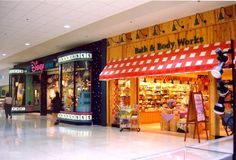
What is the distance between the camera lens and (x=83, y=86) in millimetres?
12367

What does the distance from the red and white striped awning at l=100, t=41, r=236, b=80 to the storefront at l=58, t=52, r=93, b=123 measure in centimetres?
125

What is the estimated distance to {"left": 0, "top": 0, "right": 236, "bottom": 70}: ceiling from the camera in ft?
25.0

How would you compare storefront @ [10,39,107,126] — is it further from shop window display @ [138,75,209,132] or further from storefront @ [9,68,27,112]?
storefront @ [9,68,27,112]

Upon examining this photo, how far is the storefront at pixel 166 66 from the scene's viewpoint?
7.95 metres

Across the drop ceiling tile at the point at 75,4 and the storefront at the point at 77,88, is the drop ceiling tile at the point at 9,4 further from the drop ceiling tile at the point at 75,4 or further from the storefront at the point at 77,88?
the storefront at the point at 77,88

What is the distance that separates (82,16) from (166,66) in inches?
124

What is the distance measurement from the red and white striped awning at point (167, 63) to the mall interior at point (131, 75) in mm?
35

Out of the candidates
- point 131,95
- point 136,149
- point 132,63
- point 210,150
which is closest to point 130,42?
point 132,63

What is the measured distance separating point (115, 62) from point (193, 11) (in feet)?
13.4

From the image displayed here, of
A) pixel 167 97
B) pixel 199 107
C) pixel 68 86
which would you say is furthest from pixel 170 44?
pixel 68 86

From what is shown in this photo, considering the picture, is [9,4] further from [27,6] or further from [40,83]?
[40,83]

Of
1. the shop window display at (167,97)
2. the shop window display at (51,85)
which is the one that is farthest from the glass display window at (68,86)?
the shop window display at (51,85)

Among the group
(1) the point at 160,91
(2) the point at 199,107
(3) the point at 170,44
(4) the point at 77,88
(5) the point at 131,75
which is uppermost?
(3) the point at 170,44

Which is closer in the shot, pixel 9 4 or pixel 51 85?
pixel 9 4
